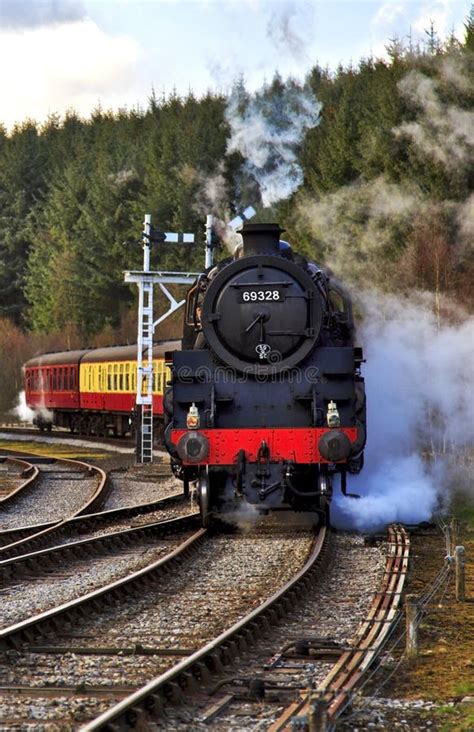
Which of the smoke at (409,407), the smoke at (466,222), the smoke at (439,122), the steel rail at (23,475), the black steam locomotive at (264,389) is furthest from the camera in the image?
the smoke at (439,122)

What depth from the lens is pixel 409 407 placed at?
71.2 ft

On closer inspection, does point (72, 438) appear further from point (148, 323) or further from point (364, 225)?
point (148, 323)

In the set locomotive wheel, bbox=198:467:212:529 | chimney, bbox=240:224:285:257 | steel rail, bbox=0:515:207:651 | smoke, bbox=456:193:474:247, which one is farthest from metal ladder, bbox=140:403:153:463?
steel rail, bbox=0:515:207:651

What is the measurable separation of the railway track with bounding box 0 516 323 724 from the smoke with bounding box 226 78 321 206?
30.2 meters

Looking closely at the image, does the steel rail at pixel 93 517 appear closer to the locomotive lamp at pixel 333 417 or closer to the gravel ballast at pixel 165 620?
the gravel ballast at pixel 165 620

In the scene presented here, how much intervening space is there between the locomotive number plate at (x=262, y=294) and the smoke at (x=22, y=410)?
3592cm

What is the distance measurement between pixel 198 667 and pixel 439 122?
26.3 m

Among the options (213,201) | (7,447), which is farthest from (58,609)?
(213,201)

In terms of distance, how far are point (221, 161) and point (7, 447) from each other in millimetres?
23333

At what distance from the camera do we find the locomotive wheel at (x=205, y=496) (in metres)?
13.7

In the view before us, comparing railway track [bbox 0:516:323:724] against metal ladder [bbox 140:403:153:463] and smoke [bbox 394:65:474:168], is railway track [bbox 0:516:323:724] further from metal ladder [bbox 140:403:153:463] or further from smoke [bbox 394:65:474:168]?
smoke [bbox 394:65:474:168]

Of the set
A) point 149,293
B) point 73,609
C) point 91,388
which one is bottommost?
point 73,609

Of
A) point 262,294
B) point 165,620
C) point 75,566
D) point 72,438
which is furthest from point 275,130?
point 165,620

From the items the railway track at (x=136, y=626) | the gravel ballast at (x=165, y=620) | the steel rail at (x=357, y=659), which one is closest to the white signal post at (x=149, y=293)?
the gravel ballast at (x=165, y=620)
